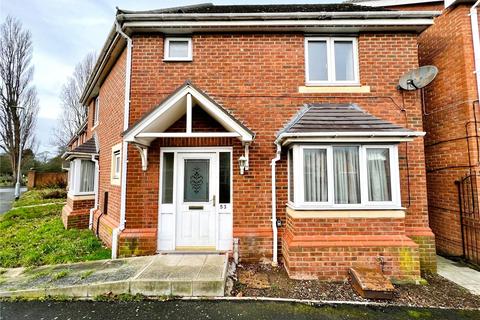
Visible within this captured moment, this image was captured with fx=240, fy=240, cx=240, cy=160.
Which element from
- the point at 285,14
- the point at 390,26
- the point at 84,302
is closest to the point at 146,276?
the point at 84,302

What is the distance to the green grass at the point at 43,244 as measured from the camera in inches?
239

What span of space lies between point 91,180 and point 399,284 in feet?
34.6

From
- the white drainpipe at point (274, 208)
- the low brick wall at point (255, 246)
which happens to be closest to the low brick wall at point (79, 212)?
the low brick wall at point (255, 246)

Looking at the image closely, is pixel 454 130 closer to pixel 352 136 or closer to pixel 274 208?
pixel 352 136

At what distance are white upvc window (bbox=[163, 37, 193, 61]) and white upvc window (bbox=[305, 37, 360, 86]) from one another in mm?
3261

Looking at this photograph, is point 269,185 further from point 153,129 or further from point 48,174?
point 48,174

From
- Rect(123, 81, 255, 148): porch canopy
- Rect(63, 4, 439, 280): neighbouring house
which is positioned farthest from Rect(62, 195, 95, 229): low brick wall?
Rect(123, 81, 255, 148): porch canopy

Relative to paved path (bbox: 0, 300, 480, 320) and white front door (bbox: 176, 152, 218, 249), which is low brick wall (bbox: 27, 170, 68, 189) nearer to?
white front door (bbox: 176, 152, 218, 249)

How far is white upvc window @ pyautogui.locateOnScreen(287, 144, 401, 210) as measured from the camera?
5395mm

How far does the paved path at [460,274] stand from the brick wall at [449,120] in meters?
0.58

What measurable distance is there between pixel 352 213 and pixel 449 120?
4.18m

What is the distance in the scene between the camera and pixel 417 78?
19.9 ft

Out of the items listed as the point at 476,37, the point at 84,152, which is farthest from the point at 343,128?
the point at 84,152

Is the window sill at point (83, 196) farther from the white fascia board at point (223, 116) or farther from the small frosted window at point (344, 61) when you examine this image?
the small frosted window at point (344, 61)
